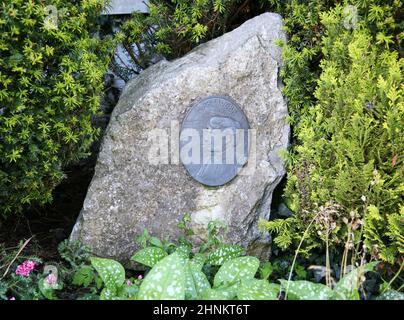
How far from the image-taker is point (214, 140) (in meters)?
3.56

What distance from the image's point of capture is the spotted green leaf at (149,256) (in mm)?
3186

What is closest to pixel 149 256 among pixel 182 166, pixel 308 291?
pixel 182 166

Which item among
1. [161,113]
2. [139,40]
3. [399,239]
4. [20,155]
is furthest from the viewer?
[139,40]

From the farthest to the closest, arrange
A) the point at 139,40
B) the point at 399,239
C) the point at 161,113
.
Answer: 1. the point at 139,40
2. the point at 161,113
3. the point at 399,239

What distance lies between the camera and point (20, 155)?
327 centimetres

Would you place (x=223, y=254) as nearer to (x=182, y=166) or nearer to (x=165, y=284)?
(x=182, y=166)

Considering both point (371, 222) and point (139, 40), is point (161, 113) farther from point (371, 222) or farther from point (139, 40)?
point (371, 222)

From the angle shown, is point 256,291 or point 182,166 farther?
point 182,166

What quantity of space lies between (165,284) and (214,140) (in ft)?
4.46

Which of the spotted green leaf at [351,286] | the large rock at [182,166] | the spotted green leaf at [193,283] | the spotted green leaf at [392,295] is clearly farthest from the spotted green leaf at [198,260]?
the spotted green leaf at [392,295]

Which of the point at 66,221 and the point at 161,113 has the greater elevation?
the point at 161,113

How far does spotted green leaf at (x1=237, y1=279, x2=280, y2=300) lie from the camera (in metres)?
2.58
